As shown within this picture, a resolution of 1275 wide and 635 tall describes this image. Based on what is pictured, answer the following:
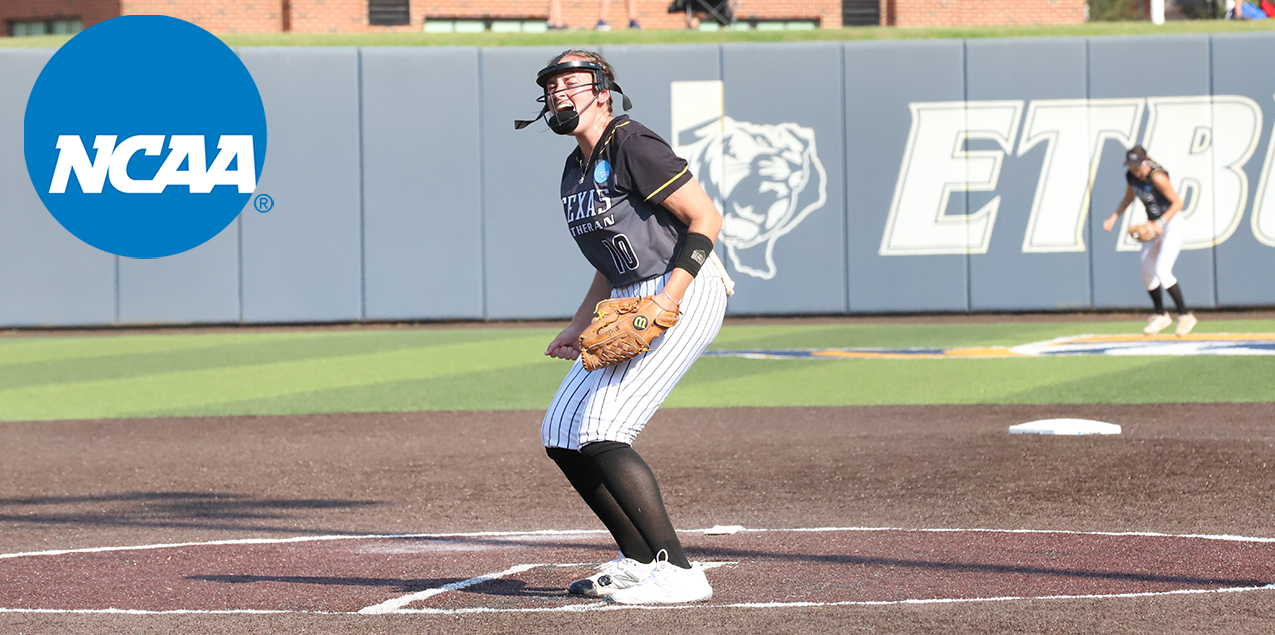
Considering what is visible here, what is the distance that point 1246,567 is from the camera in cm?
466

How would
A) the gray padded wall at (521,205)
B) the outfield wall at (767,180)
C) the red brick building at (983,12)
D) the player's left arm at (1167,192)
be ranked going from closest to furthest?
1. the player's left arm at (1167,192)
2. the outfield wall at (767,180)
3. the gray padded wall at (521,205)
4. the red brick building at (983,12)

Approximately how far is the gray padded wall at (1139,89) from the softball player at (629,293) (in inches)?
614

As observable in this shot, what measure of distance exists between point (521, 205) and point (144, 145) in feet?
15.8

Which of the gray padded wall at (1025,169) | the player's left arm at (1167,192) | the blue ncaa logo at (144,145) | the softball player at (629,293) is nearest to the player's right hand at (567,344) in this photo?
the softball player at (629,293)

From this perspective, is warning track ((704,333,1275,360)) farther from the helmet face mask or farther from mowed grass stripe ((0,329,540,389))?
the helmet face mask

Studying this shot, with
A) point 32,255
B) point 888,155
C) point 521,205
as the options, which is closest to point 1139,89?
point 888,155

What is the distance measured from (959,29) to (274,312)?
10158 mm

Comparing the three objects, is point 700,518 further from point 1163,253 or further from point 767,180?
point 767,180

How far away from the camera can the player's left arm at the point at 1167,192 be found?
1381cm

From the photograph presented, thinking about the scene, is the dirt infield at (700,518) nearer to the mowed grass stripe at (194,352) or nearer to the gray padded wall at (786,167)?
the mowed grass stripe at (194,352)

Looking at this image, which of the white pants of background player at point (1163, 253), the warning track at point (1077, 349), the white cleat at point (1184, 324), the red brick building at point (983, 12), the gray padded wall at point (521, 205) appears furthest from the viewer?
the red brick building at point (983, 12)

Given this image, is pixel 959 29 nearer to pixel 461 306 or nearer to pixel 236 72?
pixel 461 306

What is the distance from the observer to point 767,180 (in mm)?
18812

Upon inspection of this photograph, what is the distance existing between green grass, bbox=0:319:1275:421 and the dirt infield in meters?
0.84
